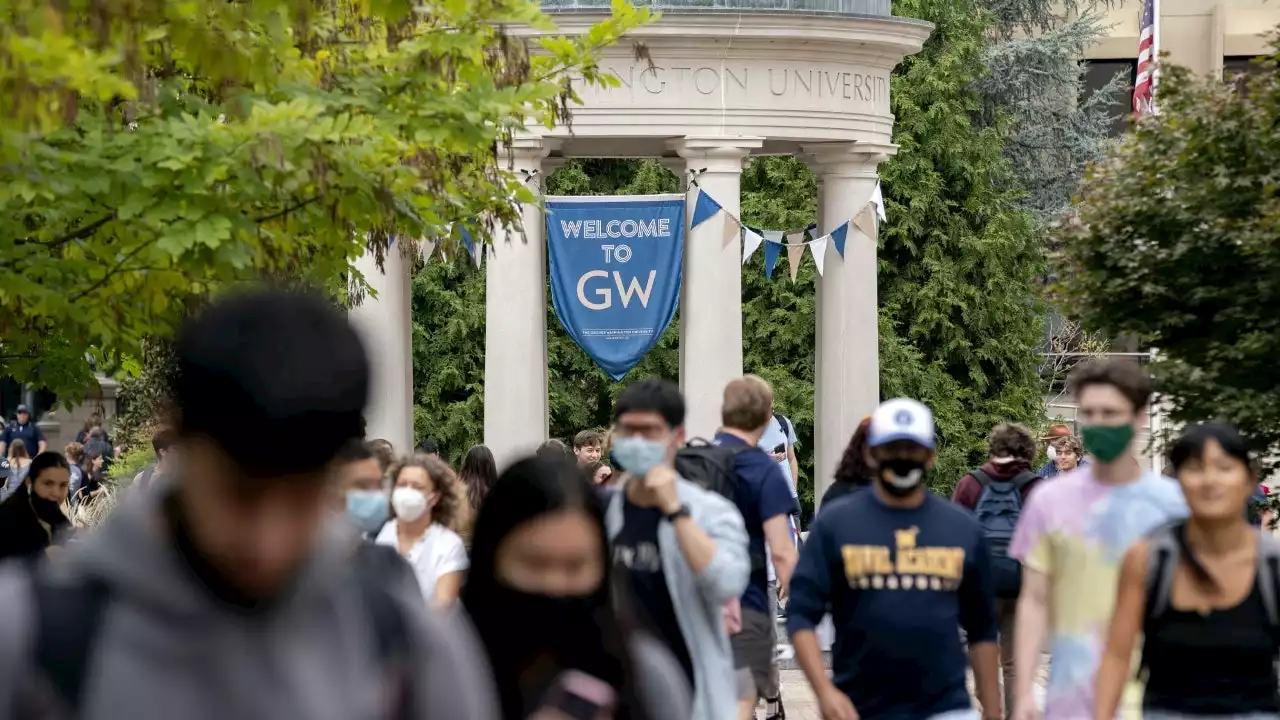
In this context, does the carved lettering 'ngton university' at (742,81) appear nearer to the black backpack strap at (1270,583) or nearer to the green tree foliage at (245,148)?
the green tree foliage at (245,148)

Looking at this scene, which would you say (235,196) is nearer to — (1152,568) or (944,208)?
(1152,568)

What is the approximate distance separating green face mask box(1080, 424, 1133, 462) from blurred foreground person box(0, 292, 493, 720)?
5167 mm

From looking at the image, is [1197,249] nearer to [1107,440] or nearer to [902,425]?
[1107,440]

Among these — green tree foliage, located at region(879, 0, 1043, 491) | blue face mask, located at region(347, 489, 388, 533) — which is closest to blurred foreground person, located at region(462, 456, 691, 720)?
blue face mask, located at region(347, 489, 388, 533)

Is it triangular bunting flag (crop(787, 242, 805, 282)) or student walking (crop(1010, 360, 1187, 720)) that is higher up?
triangular bunting flag (crop(787, 242, 805, 282))

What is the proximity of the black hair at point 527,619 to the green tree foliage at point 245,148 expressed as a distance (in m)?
4.93

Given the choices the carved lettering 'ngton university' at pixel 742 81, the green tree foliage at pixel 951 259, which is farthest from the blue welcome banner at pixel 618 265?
the green tree foliage at pixel 951 259

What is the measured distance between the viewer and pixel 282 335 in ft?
6.40

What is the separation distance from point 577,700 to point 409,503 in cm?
539

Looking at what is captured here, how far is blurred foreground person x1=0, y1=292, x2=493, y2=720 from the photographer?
1.92 metres

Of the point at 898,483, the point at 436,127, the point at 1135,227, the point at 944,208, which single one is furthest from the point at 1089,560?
the point at 944,208

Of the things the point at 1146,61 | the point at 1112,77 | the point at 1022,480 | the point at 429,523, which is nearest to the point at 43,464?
the point at 429,523

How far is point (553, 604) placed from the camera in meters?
3.34

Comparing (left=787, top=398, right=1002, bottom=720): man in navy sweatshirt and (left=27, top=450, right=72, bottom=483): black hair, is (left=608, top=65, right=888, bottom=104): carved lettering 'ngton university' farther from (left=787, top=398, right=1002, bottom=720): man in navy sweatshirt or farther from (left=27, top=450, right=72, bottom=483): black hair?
(left=787, top=398, right=1002, bottom=720): man in navy sweatshirt
